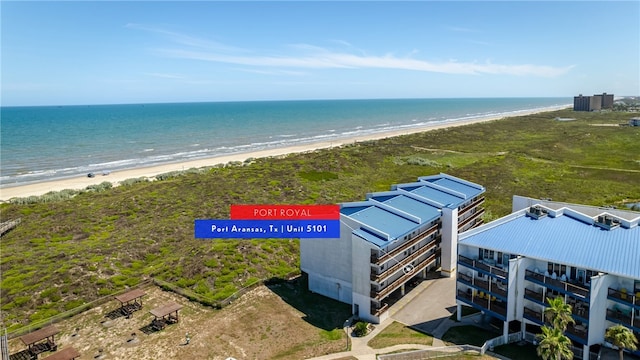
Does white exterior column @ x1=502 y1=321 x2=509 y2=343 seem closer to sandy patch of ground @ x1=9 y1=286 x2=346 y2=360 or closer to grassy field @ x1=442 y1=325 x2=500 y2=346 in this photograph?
grassy field @ x1=442 y1=325 x2=500 y2=346

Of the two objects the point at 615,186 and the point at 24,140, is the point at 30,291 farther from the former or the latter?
the point at 24,140

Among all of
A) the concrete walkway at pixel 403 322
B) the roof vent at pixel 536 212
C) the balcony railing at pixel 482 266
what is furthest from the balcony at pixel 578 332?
the roof vent at pixel 536 212

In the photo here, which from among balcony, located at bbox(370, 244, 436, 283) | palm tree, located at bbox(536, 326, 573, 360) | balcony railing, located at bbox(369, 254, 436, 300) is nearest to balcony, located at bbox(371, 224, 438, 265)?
balcony, located at bbox(370, 244, 436, 283)

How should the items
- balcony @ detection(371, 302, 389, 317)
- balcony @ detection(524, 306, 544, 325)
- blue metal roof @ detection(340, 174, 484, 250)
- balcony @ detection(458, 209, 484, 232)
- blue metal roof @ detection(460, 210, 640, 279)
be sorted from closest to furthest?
blue metal roof @ detection(460, 210, 640, 279)
balcony @ detection(524, 306, 544, 325)
balcony @ detection(371, 302, 389, 317)
blue metal roof @ detection(340, 174, 484, 250)
balcony @ detection(458, 209, 484, 232)

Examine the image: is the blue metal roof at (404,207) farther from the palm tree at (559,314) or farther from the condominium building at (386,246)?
the palm tree at (559,314)

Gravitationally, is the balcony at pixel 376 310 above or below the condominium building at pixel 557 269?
below

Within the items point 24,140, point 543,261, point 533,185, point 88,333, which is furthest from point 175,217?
point 24,140
